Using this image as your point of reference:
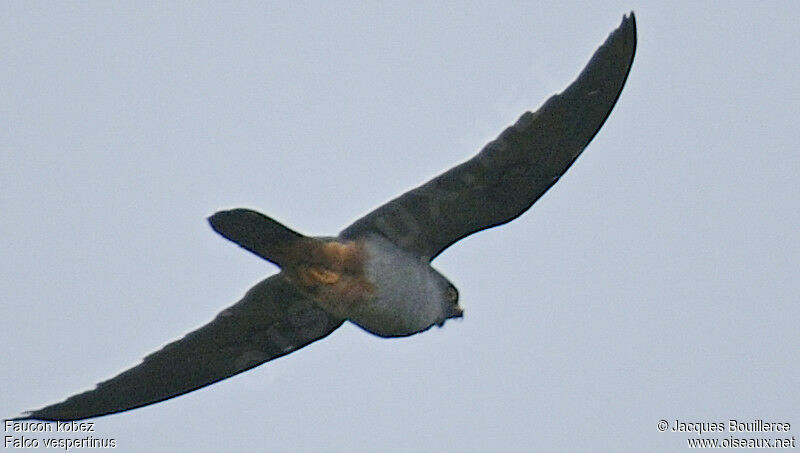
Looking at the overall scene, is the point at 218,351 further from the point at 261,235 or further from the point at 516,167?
the point at 516,167

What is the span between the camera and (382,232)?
10.6 m

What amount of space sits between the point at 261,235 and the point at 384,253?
0.97 m

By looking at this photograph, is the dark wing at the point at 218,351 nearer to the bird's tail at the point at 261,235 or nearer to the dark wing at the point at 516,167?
the bird's tail at the point at 261,235

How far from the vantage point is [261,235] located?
9.86 metres

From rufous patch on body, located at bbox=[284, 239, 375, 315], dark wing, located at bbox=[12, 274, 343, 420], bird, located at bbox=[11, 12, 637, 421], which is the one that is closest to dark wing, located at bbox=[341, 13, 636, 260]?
bird, located at bbox=[11, 12, 637, 421]

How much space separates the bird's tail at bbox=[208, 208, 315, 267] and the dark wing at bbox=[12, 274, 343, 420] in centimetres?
69

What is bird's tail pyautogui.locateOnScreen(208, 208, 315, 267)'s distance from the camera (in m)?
9.52

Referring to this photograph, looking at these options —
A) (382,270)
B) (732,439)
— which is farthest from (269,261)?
(732,439)

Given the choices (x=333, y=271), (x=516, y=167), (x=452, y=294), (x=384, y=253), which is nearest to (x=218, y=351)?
(x=333, y=271)

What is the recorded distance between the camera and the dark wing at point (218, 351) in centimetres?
1098

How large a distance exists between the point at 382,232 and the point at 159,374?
199 centimetres

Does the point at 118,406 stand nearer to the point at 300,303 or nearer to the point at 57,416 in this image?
the point at 57,416

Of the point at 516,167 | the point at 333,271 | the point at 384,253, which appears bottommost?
the point at 333,271

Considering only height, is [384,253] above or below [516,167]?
below
